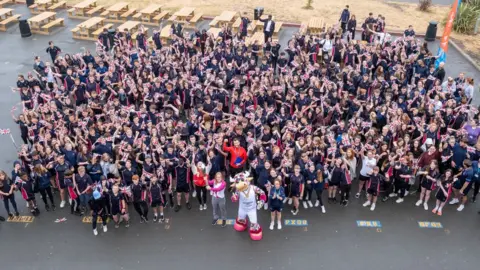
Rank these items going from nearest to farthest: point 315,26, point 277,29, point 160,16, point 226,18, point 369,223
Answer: point 369,223 → point 315,26 → point 277,29 → point 226,18 → point 160,16

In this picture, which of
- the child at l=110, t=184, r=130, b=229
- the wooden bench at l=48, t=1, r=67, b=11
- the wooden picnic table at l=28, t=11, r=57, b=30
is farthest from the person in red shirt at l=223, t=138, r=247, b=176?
the wooden bench at l=48, t=1, r=67, b=11

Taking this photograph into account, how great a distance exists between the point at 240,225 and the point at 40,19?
1843 cm

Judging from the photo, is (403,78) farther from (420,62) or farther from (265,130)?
(265,130)

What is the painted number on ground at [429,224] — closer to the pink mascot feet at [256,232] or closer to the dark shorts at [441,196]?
the dark shorts at [441,196]

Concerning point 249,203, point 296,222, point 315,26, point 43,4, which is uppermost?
point 315,26

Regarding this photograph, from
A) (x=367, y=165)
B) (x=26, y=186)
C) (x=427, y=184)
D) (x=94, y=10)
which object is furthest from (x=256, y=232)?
(x=94, y=10)

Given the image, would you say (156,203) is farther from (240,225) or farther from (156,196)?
(240,225)

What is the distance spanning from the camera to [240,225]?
9.82 metres

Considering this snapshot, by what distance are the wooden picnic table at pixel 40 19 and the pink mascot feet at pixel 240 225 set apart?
1814 centimetres

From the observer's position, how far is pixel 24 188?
9750 millimetres

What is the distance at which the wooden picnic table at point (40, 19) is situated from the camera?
22.3 meters

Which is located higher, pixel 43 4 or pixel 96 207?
pixel 43 4

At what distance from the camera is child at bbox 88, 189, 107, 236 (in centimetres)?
927

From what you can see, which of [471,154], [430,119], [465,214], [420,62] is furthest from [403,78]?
[465,214]
